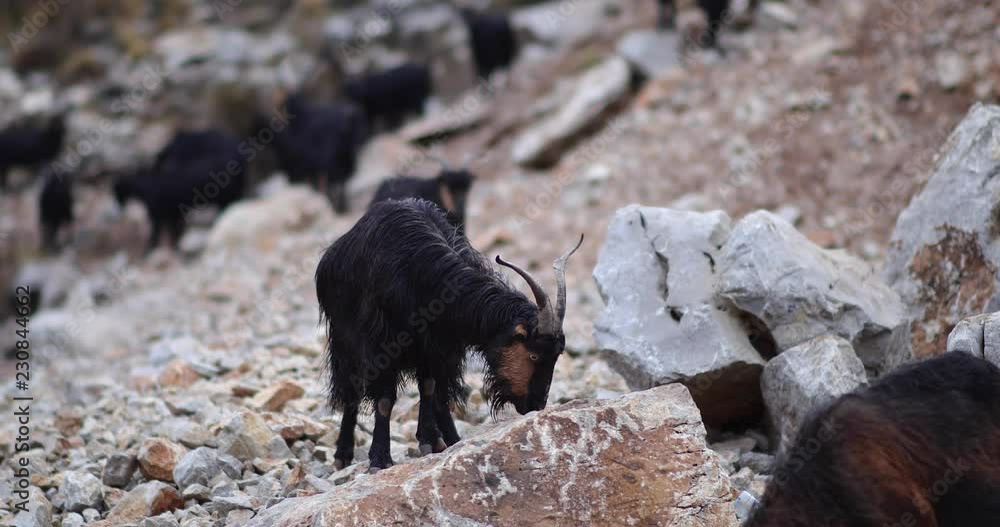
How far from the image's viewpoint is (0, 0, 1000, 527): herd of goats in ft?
14.3

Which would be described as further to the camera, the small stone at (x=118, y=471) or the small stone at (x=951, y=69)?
the small stone at (x=951, y=69)

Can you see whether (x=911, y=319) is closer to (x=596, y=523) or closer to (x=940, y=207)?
(x=940, y=207)

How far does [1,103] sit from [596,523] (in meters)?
22.4

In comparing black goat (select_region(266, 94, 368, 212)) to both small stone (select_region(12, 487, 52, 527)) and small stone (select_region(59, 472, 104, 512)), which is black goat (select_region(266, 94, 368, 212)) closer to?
small stone (select_region(59, 472, 104, 512))

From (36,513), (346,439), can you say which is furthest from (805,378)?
(36,513)

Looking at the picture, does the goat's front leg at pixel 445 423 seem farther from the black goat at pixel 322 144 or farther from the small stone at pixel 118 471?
the black goat at pixel 322 144

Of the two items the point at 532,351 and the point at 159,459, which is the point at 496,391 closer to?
the point at 532,351

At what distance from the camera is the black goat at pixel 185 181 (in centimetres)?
1772

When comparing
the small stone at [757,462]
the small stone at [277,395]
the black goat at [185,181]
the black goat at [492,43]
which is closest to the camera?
the small stone at [757,462]

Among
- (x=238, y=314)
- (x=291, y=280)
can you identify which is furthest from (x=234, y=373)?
(x=291, y=280)

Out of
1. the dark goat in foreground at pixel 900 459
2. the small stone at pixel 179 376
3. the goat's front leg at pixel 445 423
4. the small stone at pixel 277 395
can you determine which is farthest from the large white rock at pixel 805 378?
the small stone at pixel 179 376

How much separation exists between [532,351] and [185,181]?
44.1ft

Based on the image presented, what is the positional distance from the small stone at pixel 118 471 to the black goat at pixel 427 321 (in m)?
1.29

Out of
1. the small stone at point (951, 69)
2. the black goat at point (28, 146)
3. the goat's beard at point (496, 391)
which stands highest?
the goat's beard at point (496, 391)
